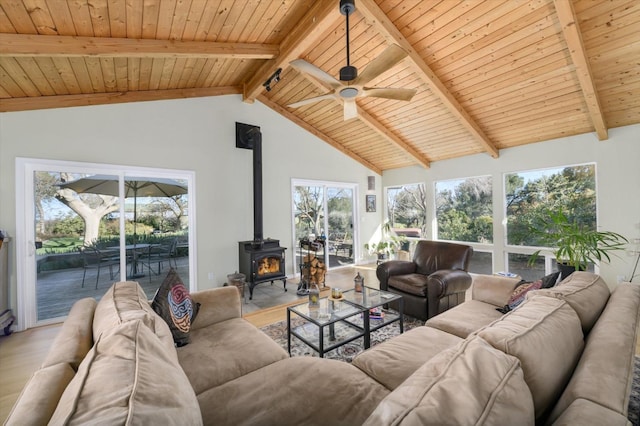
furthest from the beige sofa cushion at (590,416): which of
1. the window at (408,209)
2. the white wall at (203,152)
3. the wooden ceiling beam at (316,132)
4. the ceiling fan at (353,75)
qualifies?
the window at (408,209)

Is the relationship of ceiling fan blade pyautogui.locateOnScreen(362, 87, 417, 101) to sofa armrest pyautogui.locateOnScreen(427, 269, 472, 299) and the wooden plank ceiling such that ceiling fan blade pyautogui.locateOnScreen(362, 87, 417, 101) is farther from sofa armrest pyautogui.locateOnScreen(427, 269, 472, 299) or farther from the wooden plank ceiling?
sofa armrest pyautogui.locateOnScreen(427, 269, 472, 299)

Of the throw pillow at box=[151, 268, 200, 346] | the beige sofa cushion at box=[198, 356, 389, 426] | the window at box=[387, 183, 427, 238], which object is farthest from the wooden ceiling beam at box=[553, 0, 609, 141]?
the throw pillow at box=[151, 268, 200, 346]

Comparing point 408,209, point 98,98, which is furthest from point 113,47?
point 408,209

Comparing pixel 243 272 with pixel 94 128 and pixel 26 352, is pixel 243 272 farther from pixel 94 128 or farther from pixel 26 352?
pixel 94 128

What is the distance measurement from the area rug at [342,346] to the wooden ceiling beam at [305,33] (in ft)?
10.9

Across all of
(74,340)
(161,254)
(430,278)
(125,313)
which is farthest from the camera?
(161,254)

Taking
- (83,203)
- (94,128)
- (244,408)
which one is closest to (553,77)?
(244,408)

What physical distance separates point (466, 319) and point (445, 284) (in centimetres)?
83

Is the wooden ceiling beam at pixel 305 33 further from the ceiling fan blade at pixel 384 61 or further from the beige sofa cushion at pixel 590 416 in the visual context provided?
the beige sofa cushion at pixel 590 416

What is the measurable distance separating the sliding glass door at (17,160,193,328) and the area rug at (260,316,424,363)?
2163 millimetres

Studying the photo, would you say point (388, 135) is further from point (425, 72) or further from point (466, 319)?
point (466, 319)

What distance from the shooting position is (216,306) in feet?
7.60

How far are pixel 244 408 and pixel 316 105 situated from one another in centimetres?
483

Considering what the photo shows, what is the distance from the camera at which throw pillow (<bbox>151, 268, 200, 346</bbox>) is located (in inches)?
74.7
